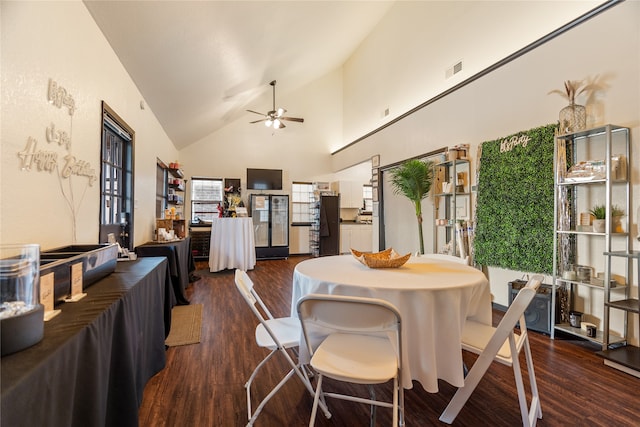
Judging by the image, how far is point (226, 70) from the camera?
421 cm

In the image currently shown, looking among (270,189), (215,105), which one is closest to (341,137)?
(270,189)

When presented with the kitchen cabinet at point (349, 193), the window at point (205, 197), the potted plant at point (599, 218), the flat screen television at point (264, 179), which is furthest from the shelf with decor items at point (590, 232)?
the window at point (205, 197)

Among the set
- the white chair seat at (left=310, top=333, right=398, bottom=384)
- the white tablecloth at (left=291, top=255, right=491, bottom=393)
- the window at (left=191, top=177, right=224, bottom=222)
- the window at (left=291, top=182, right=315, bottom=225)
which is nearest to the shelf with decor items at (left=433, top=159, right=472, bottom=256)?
the white tablecloth at (left=291, top=255, right=491, bottom=393)

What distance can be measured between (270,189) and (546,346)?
659 cm

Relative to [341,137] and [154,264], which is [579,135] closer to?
[154,264]

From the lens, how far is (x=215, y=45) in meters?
3.44

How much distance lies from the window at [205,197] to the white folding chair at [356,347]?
6.89 m

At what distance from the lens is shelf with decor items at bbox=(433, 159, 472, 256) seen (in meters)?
4.12

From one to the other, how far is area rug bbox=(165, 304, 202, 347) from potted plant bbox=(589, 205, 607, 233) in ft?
11.8

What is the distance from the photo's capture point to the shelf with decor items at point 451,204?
412cm

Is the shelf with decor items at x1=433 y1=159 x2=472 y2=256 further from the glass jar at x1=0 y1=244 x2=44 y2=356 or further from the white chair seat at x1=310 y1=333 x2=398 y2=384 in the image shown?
the glass jar at x1=0 y1=244 x2=44 y2=356

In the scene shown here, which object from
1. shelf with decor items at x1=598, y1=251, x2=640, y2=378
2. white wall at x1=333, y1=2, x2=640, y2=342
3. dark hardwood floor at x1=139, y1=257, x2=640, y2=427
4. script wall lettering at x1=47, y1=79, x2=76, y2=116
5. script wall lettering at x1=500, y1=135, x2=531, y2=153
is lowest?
dark hardwood floor at x1=139, y1=257, x2=640, y2=427

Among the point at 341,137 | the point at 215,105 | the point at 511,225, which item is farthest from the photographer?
the point at 341,137

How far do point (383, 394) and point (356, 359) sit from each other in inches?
27.5
